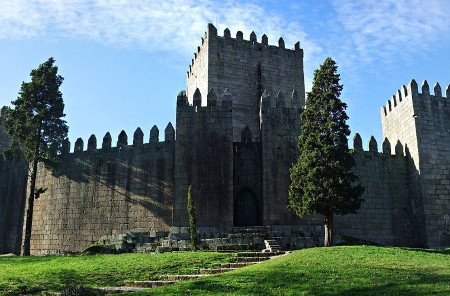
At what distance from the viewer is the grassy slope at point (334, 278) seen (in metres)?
11.2

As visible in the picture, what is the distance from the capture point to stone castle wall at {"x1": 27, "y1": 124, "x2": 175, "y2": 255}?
25000 millimetres

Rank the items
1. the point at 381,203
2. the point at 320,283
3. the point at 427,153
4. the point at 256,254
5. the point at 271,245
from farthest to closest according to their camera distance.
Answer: the point at 427,153, the point at 381,203, the point at 271,245, the point at 256,254, the point at 320,283

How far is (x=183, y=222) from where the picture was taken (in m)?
22.6

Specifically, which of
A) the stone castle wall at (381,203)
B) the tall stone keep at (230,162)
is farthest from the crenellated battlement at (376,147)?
the tall stone keep at (230,162)

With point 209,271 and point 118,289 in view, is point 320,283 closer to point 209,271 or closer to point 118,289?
point 209,271

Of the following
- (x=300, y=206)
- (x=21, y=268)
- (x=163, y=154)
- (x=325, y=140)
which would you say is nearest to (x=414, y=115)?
(x=325, y=140)

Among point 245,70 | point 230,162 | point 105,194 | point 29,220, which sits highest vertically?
point 245,70

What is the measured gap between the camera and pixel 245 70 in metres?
33.5

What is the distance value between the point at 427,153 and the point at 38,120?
21.2m

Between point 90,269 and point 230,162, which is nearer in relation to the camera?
point 90,269

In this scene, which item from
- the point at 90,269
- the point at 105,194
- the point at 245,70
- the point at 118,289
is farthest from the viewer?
the point at 245,70

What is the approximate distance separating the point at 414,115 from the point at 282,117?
8.09 metres

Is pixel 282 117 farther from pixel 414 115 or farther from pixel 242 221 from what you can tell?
pixel 414 115

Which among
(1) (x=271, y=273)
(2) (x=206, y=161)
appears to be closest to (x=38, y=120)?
(2) (x=206, y=161)
